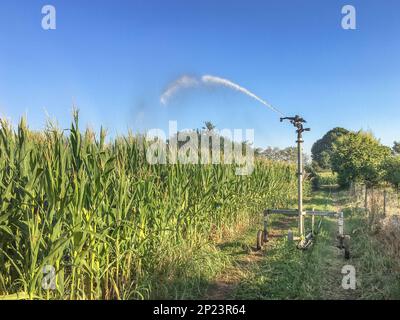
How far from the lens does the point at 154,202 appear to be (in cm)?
485

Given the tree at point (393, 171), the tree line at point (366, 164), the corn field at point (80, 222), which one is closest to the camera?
the corn field at point (80, 222)

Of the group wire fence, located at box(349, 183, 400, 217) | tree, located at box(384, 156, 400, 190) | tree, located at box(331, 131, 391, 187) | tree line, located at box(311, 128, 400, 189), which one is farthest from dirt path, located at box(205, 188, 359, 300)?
tree, located at box(331, 131, 391, 187)

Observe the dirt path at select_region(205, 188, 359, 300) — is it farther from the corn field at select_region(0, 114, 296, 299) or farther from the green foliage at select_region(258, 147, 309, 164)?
the green foliage at select_region(258, 147, 309, 164)

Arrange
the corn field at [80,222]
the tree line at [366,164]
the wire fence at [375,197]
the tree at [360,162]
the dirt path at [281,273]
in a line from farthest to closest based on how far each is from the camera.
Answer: the tree at [360,162] < the tree line at [366,164] < the wire fence at [375,197] < the dirt path at [281,273] < the corn field at [80,222]

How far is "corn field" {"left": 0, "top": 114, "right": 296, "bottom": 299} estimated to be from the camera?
316cm

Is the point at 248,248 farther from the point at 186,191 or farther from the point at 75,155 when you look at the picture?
the point at 75,155

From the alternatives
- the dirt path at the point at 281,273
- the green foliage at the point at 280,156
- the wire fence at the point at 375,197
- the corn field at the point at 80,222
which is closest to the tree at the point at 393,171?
the wire fence at the point at 375,197

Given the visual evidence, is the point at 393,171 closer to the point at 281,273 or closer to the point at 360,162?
the point at 360,162

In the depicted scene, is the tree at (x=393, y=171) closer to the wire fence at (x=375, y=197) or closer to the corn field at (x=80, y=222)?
the wire fence at (x=375, y=197)

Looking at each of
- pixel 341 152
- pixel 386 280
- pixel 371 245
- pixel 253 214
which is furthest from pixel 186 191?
pixel 341 152

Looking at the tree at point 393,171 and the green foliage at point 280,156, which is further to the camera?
the green foliage at point 280,156

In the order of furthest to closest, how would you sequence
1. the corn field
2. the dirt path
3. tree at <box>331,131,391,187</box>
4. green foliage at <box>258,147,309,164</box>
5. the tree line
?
1. green foliage at <box>258,147,309,164</box>
2. tree at <box>331,131,391,187</box>
3. the tree line
4. the dirt path
5. the corn field

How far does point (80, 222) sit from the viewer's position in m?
3.29

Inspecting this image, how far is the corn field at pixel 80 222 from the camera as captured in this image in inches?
124
